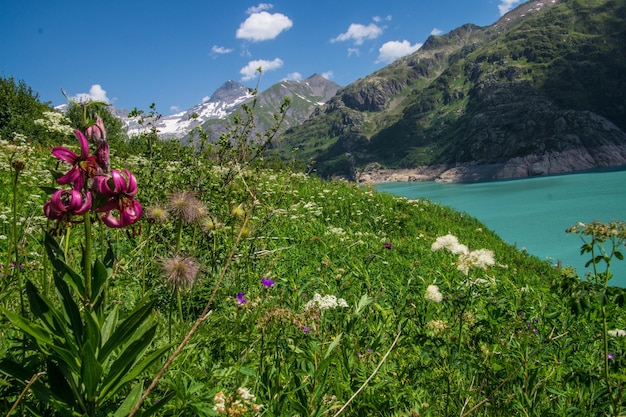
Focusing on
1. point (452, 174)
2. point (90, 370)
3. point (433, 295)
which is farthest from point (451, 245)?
point (452, 174)

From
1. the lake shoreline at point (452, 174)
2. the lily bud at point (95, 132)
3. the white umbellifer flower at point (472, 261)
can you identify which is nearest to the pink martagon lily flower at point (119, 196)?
the lily bud at point (95, 132)

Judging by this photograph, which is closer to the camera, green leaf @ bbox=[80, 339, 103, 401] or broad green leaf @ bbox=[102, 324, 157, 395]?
green leaf @ bbox=[80, 339, 103, 401]

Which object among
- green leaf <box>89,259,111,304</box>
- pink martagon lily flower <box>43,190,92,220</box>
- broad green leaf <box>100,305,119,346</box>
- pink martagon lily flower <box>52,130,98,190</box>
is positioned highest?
pink martagon lily flower <box>52,130,98,190</box>

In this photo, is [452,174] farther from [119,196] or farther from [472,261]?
[119,196]

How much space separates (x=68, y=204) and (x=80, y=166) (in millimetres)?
142

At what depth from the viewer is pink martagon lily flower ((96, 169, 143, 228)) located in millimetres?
1368

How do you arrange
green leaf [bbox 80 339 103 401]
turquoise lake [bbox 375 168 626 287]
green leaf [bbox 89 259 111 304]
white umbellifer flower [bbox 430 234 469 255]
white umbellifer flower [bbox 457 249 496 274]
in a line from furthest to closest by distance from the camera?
turquoise lake [bbox 375 168 626 287], white umbellifer flower [bbox 430 234 469 255], white umbellifer flower [bbox 457 249 496 274], green leaf [bbox 89 259 111 304], green leaf [bbox 80 339 103 401]

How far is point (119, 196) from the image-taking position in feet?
4.61

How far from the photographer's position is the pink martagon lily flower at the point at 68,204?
1343 mm

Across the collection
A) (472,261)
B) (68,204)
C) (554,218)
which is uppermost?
(68,204)

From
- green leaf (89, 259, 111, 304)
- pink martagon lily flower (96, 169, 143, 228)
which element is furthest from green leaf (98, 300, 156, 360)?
pink martagon lily flower (96, 169, 143, 228)

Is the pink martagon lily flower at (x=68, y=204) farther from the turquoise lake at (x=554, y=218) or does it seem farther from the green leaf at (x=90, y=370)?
the turquoise lake at (x=554, y=218)

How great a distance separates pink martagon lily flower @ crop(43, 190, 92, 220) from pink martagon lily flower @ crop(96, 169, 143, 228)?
6cm

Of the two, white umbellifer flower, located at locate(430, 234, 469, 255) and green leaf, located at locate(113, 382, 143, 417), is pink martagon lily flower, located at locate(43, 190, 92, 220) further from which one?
white umbellifer flower, located at locate(430, 234, 469, 255)
